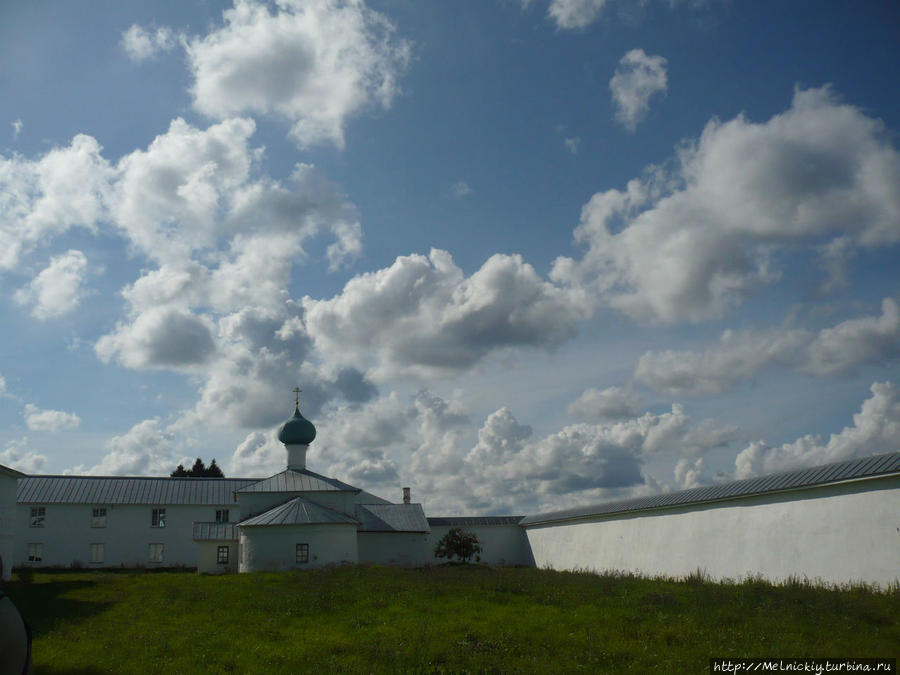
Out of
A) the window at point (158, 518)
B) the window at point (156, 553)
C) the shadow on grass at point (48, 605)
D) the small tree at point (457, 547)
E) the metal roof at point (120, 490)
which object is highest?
the metal roof at point (120, 490)

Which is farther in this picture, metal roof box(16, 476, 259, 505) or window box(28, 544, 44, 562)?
metal roof box(16, 476, 259, 505)

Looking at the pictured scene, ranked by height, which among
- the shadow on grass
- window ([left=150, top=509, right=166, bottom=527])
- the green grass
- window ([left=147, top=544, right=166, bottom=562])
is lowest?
the green grass

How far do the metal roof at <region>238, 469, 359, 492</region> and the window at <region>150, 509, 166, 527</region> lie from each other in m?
7.96

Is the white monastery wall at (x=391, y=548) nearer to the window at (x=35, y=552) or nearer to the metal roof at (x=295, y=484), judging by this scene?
the metal roof at (x=295, y=484)

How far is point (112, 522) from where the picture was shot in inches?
1619

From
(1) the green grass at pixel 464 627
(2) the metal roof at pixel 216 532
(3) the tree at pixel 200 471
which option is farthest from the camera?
(3) the tree at pixel 200 471

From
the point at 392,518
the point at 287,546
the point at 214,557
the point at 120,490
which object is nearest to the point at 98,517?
the point at 120,490

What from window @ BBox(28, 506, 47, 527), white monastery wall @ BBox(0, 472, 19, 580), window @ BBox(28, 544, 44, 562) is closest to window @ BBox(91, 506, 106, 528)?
window @ BBox(28, 506, 47, 527)

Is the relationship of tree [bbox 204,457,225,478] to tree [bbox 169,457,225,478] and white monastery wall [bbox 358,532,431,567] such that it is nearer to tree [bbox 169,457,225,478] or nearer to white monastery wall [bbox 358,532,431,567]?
tree [bbox 169,457,225,478]

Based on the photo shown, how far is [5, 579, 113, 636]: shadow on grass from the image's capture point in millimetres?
16781

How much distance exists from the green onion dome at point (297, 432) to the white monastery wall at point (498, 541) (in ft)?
29.4

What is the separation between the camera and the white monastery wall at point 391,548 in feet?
124

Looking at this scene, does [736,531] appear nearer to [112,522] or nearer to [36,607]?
[36,607]

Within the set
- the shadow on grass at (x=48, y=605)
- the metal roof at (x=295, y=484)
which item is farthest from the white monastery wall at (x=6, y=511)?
the metal roof at (x=295, y=484)
